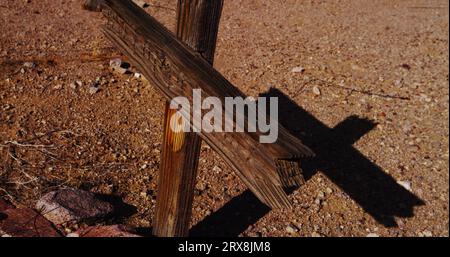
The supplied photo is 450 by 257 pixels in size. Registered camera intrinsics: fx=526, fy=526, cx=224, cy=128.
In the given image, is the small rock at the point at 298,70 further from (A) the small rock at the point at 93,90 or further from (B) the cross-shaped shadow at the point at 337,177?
(A) the small rock at the point at 93,90

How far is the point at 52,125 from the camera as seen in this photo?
410 cm

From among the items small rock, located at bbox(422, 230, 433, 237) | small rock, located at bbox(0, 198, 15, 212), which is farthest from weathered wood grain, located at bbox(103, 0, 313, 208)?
small rock, located at bbox(422, 230, 433, 237)

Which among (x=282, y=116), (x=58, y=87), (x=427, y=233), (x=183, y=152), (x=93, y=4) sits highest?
(x=93, y=4)

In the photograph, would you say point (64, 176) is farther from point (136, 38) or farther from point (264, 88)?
point (264, 88)

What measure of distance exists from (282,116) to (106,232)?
7.49 ft

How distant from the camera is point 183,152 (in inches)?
99.0

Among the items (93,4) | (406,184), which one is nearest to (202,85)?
(93,4)

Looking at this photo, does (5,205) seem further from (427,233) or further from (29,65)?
(427,233)

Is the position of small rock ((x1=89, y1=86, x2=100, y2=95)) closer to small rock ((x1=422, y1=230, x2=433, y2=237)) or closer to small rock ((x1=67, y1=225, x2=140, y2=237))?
small rock ((x1=67, y1=225, x2=140, y2=237))

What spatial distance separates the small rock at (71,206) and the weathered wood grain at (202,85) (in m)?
1.33

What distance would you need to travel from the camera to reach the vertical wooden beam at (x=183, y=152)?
225 cm

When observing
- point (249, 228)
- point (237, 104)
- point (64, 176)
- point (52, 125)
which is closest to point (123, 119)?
point (52, 125)

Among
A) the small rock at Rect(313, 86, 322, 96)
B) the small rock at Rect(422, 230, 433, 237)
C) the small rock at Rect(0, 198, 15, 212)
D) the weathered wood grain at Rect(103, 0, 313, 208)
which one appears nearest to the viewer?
the weathered wood grain at Rect(103, 0, 313, 208)

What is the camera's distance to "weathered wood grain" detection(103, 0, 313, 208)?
2016 millimetres
